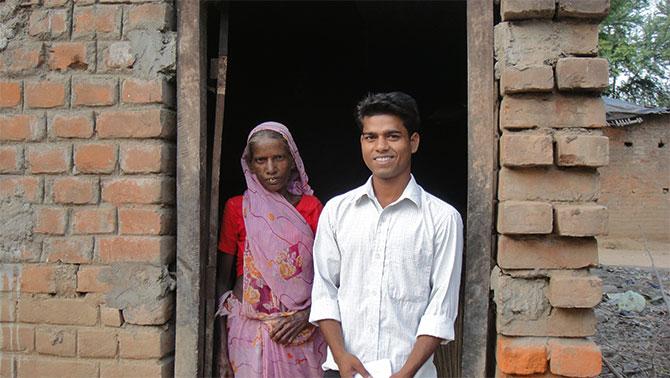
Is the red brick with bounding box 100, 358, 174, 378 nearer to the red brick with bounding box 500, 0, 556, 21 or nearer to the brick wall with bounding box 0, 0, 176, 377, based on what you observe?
the brick wall with bounding box 0, 0, 176, 377

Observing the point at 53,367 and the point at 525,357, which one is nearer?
the point at 525,357

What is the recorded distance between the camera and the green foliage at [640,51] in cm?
2183

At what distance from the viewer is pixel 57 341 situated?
241 cm

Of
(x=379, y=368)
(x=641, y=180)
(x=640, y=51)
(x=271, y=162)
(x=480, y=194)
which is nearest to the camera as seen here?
(x=379, y=368)

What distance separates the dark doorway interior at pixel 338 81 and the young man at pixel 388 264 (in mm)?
2203

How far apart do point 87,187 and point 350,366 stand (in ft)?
4.31

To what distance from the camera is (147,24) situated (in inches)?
94.8

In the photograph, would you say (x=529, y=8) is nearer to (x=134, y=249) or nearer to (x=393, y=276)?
(x=393, y=276)

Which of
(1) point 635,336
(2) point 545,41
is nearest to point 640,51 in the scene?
(1) point 635,336

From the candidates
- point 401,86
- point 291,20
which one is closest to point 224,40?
point 291,20

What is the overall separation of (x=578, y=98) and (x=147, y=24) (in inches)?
68.6

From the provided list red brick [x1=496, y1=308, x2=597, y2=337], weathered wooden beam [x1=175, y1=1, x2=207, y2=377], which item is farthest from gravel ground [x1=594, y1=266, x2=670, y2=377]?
weathered wooden beam [x1=175, y1=1, x2=207, y2=377]

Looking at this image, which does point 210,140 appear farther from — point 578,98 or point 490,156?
point 578,98

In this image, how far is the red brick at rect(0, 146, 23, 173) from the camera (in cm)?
246
